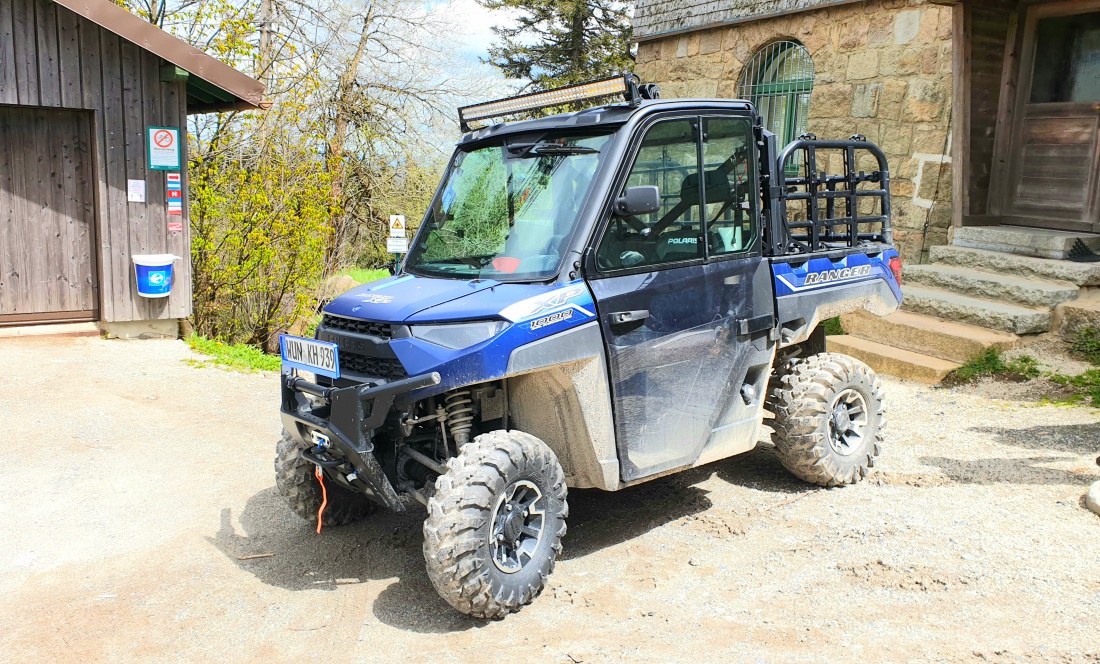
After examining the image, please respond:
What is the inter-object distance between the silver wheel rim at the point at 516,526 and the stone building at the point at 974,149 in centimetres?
571

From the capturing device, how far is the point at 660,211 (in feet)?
15.6

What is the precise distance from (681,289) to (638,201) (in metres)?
0.65

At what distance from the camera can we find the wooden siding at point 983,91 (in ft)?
31.4

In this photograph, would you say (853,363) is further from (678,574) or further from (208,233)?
(208,233)

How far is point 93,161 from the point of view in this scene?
9742 mm

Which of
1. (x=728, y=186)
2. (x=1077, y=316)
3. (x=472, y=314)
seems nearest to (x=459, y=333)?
(x=472, y=314)

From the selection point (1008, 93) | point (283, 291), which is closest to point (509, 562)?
point (1008, 93)

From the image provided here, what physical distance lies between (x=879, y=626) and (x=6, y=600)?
159 inches

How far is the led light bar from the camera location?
4.61m

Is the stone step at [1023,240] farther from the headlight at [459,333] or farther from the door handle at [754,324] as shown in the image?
the headlight at [459,333]

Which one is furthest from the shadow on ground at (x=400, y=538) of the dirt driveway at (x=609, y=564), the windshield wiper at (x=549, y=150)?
the windshield wiper at (x=549, y=150)

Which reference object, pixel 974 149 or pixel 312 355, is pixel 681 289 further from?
pixel 974 149

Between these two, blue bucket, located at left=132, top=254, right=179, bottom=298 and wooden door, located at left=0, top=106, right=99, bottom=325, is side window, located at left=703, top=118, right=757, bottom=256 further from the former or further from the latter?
wooden door, located at left=0, top=106, right=99, bottom=325

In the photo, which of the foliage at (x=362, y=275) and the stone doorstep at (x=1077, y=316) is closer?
the stone doorstep at (x=1077, y=316)
